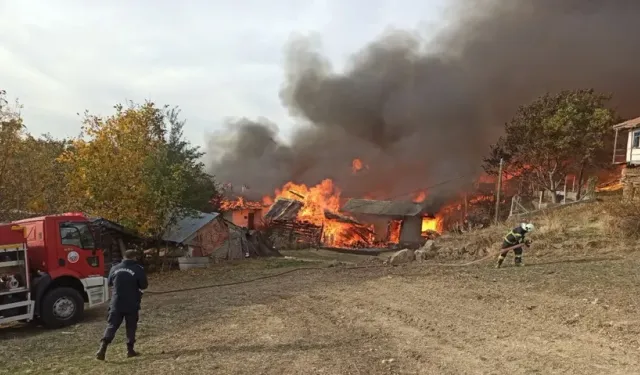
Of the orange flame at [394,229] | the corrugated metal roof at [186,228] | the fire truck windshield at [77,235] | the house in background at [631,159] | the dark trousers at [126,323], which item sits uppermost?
the house in background at [631,159]

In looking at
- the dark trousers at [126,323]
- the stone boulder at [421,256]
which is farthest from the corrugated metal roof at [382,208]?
the dark trousers at [126,323]

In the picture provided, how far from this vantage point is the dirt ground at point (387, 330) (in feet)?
22.1

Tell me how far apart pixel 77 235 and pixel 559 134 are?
29514mm

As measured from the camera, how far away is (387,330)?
8531 mm

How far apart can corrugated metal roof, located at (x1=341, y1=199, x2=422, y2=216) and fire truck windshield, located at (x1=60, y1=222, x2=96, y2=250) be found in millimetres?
30709

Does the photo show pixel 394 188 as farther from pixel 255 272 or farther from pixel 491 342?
pixel 491 342

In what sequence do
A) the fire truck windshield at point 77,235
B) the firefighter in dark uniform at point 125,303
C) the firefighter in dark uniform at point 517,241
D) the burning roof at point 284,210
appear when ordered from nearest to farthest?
the firefighter in dark uniform at point 125,303 < the fire truck windshield at point 77,235 < the firefighter in dark uniform at point 517,241 < the burning roof at point 284,210

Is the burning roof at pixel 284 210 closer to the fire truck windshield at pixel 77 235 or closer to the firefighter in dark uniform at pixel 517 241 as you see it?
the firefighter in dark uniform at pixel 517 241

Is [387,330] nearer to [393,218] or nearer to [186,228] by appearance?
[186,228]

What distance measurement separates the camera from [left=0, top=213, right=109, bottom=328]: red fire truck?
10.2 metres

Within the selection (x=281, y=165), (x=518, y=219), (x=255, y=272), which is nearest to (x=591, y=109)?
(x=518, y=219)

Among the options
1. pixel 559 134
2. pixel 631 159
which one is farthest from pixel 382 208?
pixel 631 159

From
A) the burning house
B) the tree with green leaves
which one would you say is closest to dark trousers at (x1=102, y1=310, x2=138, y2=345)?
the tree with green leaves

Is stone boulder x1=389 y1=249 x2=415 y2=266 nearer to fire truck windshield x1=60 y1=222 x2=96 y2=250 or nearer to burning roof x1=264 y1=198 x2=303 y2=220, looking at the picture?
fire truck windshield x1=60 y1=222 x2=96 y2=250
